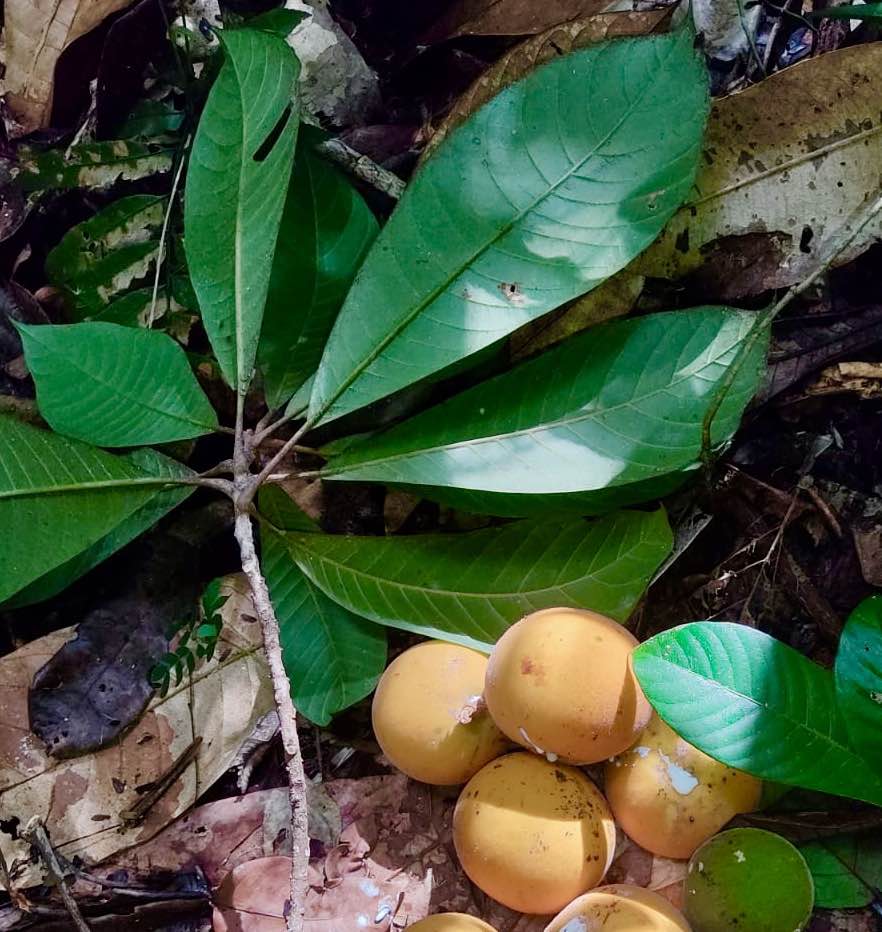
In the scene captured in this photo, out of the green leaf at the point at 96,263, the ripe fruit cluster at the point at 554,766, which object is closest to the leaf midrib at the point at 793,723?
the ripe fruit cluster at the point at 554,766

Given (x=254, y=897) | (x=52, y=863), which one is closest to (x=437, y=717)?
(x=254, y=897)

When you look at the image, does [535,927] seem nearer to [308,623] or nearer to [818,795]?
[818,795]

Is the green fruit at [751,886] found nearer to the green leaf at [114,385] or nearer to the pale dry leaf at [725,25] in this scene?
the green leaf at [114,385]

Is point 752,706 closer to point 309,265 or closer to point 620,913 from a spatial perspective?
point 620,913

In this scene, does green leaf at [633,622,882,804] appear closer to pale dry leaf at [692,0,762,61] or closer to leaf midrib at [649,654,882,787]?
leaf midrib at [649,654,882,787]

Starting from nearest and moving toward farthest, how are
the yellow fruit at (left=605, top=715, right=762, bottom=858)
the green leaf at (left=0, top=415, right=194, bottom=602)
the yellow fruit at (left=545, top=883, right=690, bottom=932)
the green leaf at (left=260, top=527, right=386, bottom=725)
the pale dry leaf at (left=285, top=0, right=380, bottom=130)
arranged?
the yellow fruit at (left=545, top=883, right=690, bottom=932) < the yellow fruit at (left=605, top=715, right=762, bottom=858) < the green leaf at (left=0, top=415, right=194, bottom=602) < the green leaf at (left=260, top=527, right=386, bottom=725) < the pale dry leaf at (left=285, top=0, right=380, bottom=130)

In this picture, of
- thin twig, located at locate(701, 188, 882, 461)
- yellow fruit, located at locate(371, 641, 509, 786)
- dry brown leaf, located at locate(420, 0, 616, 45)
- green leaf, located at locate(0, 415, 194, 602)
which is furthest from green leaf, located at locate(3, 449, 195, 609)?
dry brown leaf, located at locate(420, 0, 616, 45)
